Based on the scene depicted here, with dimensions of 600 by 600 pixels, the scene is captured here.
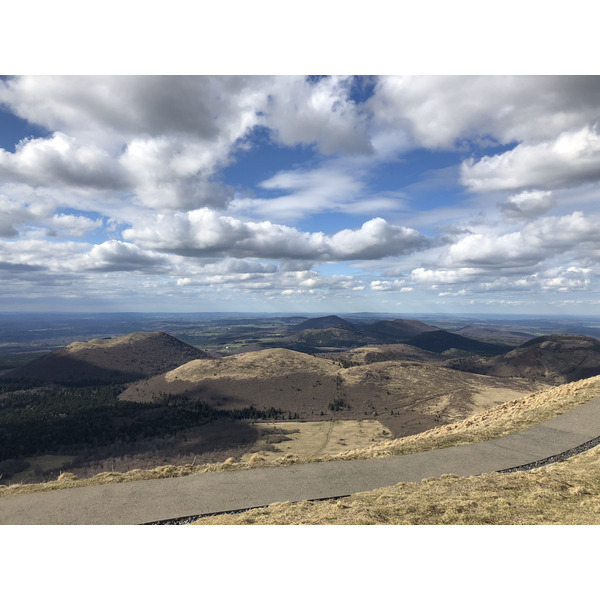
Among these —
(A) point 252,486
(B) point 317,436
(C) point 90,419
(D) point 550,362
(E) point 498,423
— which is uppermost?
(A) point 252,486

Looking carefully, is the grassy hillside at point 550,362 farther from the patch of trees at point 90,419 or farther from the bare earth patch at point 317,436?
the patch of trees at point 90,419

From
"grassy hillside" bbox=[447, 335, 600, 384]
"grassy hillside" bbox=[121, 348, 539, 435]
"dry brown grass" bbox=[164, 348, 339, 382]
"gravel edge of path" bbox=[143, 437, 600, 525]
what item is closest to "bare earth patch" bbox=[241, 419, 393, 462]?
"grassy hillside" bbox=[121, 348, 539, 435]

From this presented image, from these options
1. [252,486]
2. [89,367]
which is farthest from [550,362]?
[89,367]

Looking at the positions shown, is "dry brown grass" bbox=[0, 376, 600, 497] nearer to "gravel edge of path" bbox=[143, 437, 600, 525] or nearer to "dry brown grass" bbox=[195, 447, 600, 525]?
"gravel edge of path" bbox=[143, 437, 600, 525]

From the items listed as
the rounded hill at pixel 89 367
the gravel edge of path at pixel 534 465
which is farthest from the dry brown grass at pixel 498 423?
the rounded hill at pixel 89 367

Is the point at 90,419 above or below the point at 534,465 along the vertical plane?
below

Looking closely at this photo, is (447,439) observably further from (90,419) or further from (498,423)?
(90,419)
